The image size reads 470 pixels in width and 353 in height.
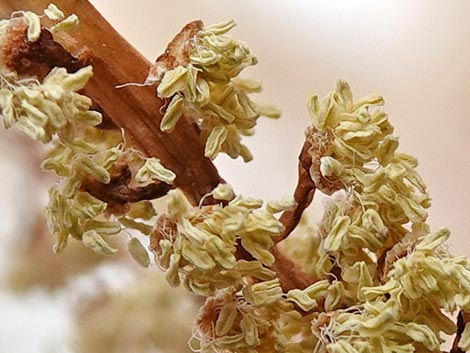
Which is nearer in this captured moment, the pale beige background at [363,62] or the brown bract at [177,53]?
the brown bract at [177,53]

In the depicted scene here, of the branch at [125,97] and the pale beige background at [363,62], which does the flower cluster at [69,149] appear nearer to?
the branch at [125,97]

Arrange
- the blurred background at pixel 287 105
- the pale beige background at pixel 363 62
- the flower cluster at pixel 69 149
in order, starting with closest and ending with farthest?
the flower cluster at pixel 69 149
the blurred background at pixel 287 105
the pale beige background at pixel 363 62

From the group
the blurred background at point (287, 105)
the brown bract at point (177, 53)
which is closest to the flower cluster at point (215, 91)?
the brown bract at point (177, 53)

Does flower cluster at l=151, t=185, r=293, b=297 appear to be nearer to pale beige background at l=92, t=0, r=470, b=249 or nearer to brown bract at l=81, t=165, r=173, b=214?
brown bract at l=81, t=165, r=173, b=214

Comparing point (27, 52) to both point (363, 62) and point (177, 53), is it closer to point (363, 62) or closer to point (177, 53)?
point (177, 53)

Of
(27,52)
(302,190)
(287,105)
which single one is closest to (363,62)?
(287,105)

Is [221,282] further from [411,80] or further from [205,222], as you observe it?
[411,80]

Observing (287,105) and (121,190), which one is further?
(287,105)

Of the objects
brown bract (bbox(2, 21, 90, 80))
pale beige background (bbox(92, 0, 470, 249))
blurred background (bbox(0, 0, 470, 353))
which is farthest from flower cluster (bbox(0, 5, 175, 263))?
pale beige background (bbox(92, 0, 470, 249))
